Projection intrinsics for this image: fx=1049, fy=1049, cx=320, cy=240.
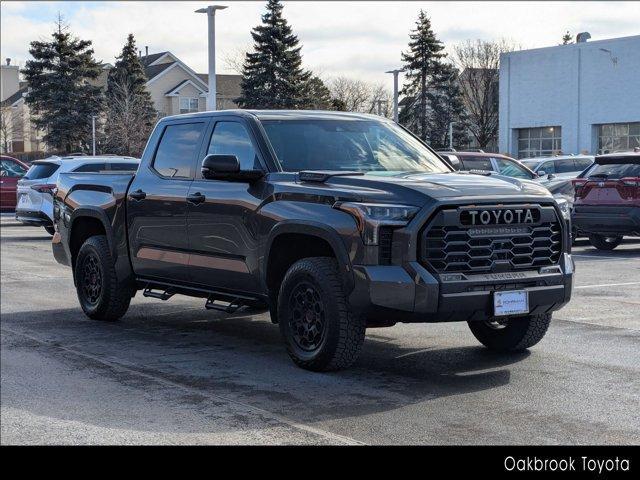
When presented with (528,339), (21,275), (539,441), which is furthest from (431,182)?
(21,275)

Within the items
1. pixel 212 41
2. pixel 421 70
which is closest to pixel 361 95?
pixel 421 70

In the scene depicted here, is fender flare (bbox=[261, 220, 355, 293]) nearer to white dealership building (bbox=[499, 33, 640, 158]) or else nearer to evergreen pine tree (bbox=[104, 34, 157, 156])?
white dealership building (bbox=[499, 33, 640, 158])

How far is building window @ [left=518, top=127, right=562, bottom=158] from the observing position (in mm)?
52500

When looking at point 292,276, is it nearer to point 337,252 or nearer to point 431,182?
point 337,252

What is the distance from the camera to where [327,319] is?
24.2ft

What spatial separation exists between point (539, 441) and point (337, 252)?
217cm

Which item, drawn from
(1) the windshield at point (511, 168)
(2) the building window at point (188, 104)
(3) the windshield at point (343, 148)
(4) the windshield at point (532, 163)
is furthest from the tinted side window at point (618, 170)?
(2) the building window at point (188, 104)

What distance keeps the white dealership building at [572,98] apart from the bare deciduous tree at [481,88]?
926 inches

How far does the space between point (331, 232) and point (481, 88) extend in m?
73.6

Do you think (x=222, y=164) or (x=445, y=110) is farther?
(x=445, y=110)

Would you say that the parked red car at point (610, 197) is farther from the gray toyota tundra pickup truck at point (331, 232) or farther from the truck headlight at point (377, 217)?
the truck headlight at point (377, 217)

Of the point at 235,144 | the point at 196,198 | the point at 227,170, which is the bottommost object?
the point at 196,198

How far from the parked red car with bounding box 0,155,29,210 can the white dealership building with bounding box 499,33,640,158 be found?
2821cm

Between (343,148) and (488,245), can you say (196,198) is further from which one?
(488,245)
